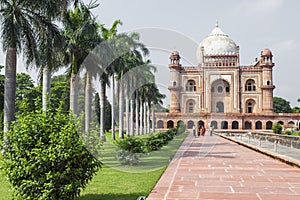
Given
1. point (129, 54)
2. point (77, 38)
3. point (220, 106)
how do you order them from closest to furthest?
point (77, 38), point (129, 54), point (220, 106)

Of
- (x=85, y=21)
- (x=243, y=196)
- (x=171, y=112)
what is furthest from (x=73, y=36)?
(x=171, y=112)

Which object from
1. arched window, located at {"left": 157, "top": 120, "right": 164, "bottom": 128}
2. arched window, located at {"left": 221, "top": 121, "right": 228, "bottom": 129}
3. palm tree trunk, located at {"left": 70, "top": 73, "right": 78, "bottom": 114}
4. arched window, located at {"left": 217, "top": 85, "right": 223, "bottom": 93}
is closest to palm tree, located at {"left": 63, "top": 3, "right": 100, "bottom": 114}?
palm tree trunk, located at {"left": 70, "top": 73, "right": 78, "bottom": 114}

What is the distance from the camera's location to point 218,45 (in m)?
48.6

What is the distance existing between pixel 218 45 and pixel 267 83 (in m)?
9.20

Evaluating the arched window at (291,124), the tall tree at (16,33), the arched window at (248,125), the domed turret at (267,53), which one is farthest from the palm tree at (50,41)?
the arched window at (291,124)

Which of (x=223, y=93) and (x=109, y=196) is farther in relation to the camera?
(x=223, y=93)

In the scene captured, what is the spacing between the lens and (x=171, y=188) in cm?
566

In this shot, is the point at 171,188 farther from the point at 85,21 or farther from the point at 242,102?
the point at 242,102

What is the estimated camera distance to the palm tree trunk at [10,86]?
30.8 ft

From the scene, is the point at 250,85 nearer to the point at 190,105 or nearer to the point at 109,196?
the point at 190,105

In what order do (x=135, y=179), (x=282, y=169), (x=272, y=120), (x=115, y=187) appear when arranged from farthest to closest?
1. (x=272, y=120)
2. (x=282, y=169)
3. (x=135, y=179)
4. (x=115, y=187)

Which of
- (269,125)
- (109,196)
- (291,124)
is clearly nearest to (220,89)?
(269,125)

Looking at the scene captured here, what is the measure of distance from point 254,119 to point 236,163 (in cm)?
3675

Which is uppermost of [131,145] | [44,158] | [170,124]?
[44,158]
